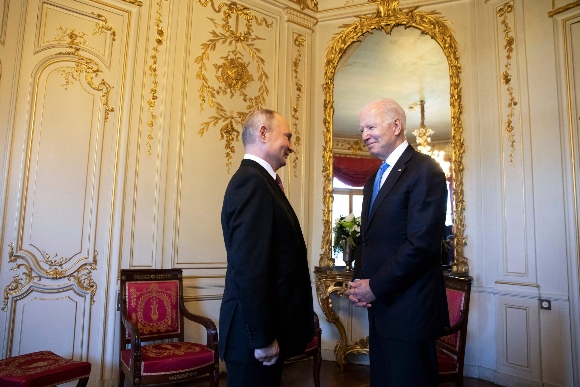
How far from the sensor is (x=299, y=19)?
4.32 meters

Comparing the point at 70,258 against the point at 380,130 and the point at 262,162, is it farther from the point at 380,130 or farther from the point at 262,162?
the point at 380,130

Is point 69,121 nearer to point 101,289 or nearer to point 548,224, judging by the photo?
point 101,289

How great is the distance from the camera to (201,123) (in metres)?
3.69

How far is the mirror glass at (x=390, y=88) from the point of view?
3980 millimetres

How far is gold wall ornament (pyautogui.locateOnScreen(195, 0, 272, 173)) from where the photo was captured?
148 inches

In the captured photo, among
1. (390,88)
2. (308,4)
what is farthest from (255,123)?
(308,4)

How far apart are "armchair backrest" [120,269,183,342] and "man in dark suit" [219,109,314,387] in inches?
66.7

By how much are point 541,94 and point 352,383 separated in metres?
2.75

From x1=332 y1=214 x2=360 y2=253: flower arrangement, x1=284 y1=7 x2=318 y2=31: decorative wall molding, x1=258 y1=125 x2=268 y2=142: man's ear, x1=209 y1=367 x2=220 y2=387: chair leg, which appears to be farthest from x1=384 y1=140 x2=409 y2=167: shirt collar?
x1=284 y1=7 x2=318 y2=31: decorative wall molding

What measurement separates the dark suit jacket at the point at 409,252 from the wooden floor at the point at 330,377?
1919mm

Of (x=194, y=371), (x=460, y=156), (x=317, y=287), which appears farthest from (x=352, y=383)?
(x=460, y=156)

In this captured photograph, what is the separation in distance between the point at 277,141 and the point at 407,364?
3.19ft

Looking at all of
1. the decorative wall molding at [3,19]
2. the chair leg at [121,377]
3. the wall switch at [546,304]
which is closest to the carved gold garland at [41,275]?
the chair leg at [121,377]

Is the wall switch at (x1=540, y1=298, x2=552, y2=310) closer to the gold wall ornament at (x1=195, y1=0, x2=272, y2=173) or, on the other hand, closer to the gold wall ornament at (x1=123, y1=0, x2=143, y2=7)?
the gold wall ornament at (x1=195, y1=0, x2=272, y2=173)
